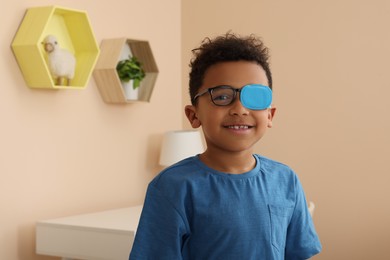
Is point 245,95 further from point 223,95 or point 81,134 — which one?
point 81,134

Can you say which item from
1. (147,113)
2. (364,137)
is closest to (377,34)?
(364,137)

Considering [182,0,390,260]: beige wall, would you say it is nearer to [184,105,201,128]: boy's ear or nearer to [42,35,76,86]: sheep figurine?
[42,35,76,86]: sheep figurine

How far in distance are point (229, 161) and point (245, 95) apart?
13 centimetres

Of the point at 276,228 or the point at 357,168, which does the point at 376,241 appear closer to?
the point at 357,168

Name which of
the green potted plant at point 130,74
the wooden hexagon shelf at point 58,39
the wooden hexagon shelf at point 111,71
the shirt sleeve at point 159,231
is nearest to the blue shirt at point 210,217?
the shirt sleeve at point 159,231

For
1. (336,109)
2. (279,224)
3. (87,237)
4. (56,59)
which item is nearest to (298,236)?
(279,224)

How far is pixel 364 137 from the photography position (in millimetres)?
3096

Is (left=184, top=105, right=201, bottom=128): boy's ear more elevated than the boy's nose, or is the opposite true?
the boy's nose

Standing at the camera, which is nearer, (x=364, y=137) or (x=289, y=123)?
(x=364, y=137)

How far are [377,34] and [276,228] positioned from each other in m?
2.06

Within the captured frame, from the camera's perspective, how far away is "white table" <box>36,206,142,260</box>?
2.43 metres

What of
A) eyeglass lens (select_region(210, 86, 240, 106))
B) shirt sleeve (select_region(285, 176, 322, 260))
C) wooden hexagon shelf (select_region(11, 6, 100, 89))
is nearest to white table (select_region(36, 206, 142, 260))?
wooden hexagon shelf (select_region(11, 6, 100, 89))

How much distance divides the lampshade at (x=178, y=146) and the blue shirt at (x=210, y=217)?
2001 mm

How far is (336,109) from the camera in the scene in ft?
10.4
